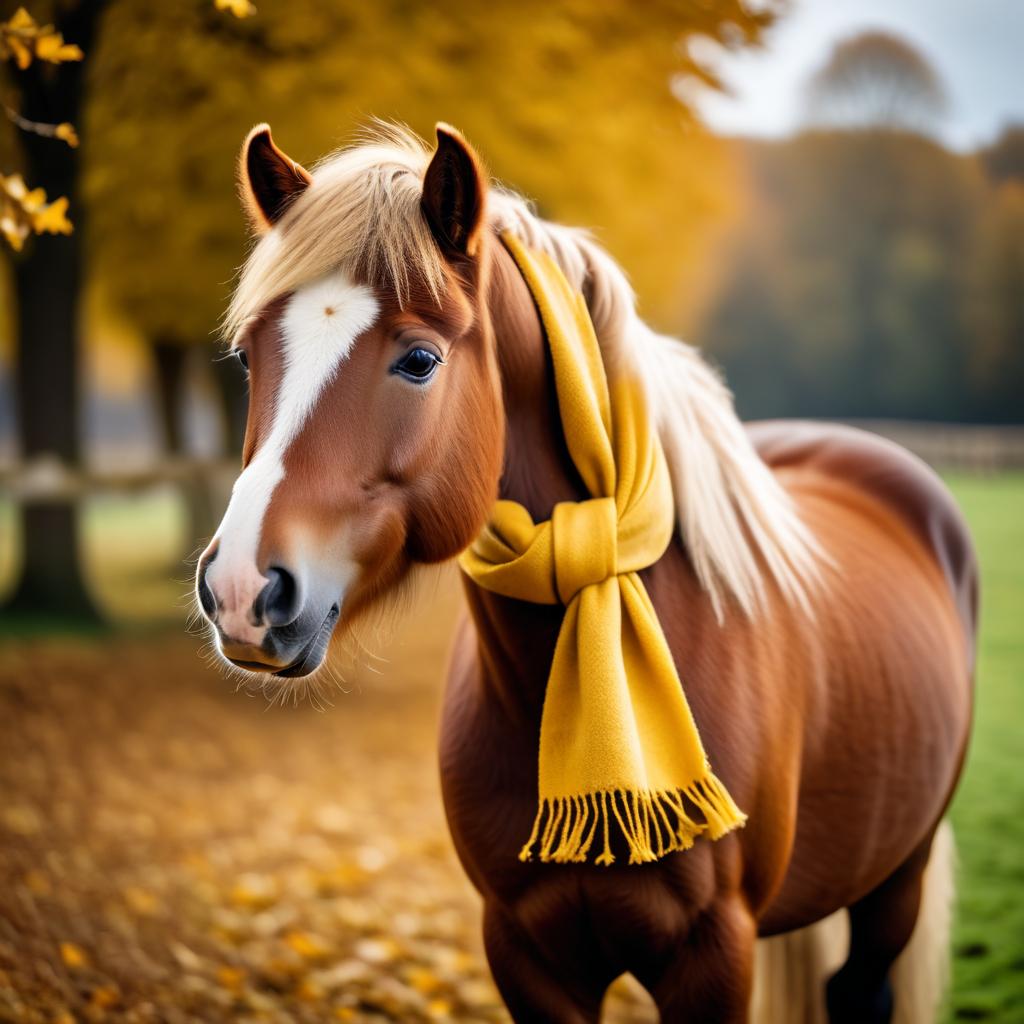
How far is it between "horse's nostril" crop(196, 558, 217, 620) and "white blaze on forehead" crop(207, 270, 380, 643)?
19 millimetres

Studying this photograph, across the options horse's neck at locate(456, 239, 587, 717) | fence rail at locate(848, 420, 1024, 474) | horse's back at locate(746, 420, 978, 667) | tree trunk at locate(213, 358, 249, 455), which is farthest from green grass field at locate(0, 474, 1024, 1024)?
fence rail at locate(848, 420, 1024, 474)

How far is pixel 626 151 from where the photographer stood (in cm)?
791

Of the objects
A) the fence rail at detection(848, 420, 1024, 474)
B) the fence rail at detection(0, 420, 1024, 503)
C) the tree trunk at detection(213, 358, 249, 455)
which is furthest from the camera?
the fence rail at detection(848, 420, 1024, 474)

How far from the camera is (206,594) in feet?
4.72

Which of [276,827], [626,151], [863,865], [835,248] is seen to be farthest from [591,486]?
[835,248]

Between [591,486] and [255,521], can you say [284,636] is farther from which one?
[591,486]

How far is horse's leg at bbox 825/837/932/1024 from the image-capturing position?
2715mm

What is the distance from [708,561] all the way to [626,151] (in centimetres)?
675

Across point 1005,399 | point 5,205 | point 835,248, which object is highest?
point 5,205

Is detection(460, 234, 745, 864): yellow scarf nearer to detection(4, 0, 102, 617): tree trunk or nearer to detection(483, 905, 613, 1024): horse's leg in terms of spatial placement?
detection(483, 905, 613, 1024): horse's leg

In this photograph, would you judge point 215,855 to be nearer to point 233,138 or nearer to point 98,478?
point 98,478

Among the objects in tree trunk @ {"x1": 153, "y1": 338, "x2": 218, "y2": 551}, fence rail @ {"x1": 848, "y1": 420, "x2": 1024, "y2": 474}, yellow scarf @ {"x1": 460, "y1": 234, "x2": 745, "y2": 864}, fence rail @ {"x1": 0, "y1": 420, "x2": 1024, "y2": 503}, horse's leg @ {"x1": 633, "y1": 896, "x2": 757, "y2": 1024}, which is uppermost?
yellow scarf @ {"x1": 460, "y1": 234, "x2": 745, "y2": 864}

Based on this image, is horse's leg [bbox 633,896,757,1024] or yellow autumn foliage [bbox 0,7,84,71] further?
yellow autumn foliage [bbox 0,7,84,71]

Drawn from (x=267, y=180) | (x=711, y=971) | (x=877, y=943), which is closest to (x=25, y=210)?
(x=267, y=180)
